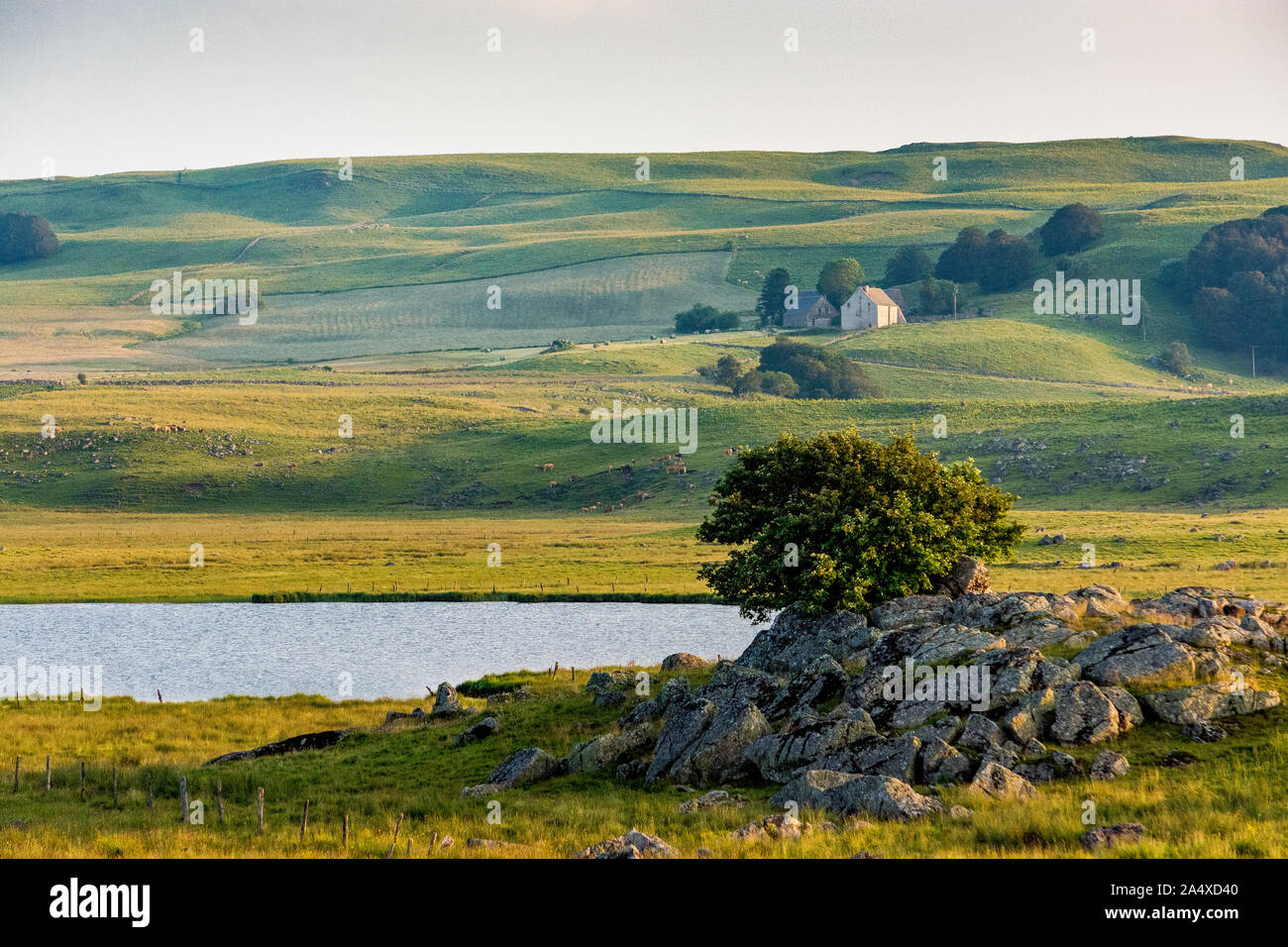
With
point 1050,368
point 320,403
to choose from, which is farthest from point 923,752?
point 1050,368

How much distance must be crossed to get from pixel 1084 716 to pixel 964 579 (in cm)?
1383

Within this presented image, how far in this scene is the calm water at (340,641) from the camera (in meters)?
54.5

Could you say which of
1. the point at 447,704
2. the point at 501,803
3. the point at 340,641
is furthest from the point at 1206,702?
the point at 340,641

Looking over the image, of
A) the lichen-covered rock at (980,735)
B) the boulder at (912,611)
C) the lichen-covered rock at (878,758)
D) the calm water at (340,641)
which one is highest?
the boulder at (912,611)

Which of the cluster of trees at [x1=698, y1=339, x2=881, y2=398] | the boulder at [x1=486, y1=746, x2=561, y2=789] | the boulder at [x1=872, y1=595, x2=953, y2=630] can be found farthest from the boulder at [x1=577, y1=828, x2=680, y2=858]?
the cluster of trees at [x1=698, y1=339, x2=881, y2=398]

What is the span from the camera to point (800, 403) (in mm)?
147250

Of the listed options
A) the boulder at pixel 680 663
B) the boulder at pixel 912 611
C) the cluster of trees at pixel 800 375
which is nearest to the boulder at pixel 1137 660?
the boulder at pixel 912 611

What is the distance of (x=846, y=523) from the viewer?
40.8 meters

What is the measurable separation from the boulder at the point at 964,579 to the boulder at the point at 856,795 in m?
16.1

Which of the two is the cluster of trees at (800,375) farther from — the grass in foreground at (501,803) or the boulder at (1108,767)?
the boulder at (1108,767)

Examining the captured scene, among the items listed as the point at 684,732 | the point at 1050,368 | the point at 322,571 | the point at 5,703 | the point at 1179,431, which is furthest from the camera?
the point at 1050,368

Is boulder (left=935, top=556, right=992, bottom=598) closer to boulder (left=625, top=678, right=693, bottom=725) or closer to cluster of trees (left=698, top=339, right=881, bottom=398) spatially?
boulder (left=625, top=678, right=693, bottom=725)
